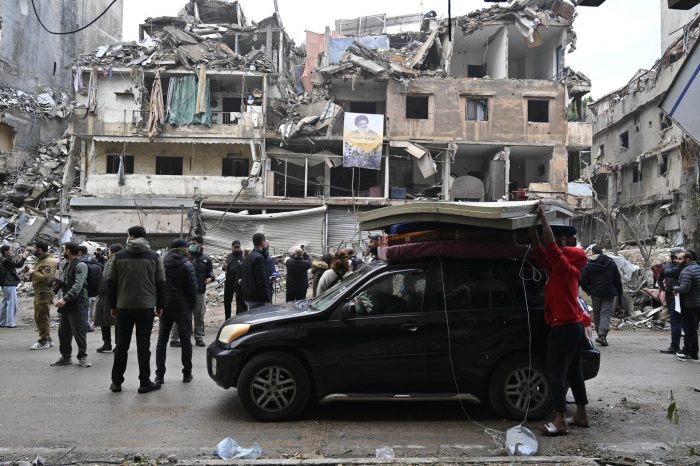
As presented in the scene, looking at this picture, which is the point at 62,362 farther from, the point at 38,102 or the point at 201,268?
the point at 38,102

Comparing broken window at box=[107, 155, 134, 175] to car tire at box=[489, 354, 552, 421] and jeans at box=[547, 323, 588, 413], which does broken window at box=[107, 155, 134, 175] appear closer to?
car tire at box=[489, 354, 552, 421]

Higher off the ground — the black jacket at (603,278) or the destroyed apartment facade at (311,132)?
the destroyed apartment facade at (311,132)

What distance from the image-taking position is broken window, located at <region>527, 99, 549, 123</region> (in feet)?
94.5

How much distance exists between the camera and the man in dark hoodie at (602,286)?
9.95 metres

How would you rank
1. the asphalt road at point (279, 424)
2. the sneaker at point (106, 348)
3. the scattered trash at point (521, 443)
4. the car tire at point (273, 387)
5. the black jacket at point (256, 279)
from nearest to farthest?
the scattered trash at point (521, 443) → the asphalt road at point (279, 424) → the car tire at point (273, 387) → the black jacket at point (256, 279) → the sneaker at point (106, 348)

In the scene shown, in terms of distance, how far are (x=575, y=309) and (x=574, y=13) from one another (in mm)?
29010

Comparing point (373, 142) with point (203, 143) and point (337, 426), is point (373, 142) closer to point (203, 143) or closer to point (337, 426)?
point (203, 143)

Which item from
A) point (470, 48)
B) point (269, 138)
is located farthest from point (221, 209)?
point (470, 48)

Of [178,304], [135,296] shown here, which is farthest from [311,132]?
[135,296]

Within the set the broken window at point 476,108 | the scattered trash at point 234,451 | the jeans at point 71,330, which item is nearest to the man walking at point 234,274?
the jeans at point 71,330

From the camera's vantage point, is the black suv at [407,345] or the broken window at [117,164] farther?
the broken window at [117,164]

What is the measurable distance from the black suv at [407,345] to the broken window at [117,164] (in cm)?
2550

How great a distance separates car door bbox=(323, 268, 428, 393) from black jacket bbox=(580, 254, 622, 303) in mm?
5964

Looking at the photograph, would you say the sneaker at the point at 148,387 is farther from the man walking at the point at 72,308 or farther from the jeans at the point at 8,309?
the jeans at the point at 8,309
